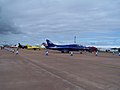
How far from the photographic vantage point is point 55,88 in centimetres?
966

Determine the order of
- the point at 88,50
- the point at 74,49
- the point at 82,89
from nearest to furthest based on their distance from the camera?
the point at 82,89 < the point at 74,49 < the point at 88,50

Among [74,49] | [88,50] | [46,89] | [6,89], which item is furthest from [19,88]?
[88,50]

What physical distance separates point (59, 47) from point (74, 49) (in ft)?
16.6

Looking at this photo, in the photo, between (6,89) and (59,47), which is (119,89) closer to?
(6,89)

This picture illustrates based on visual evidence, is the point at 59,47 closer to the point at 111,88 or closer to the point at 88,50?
the point at 88,50

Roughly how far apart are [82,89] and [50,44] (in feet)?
232

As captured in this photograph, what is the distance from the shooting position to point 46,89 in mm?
9469

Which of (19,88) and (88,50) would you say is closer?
(19,88)

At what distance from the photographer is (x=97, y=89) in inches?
372

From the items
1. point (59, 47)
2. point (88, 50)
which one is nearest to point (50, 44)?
point (59, 47)

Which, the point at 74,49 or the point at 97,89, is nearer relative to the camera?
the point at 97,89

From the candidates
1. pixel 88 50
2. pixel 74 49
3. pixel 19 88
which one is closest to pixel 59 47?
pixel 74 49

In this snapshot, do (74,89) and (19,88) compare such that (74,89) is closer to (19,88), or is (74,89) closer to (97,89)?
(97,89)

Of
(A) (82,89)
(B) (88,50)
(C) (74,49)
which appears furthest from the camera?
(B) (88,50)
